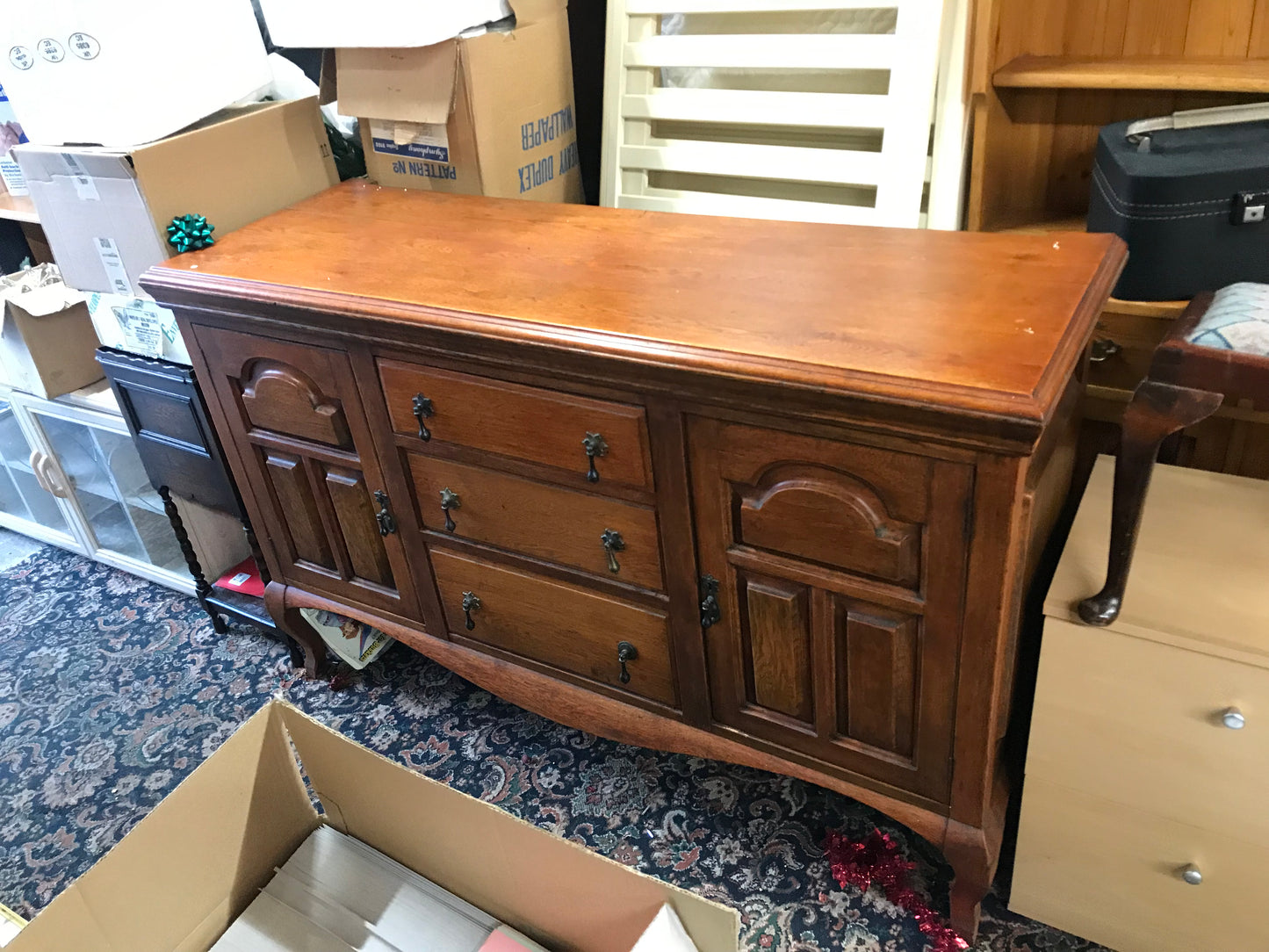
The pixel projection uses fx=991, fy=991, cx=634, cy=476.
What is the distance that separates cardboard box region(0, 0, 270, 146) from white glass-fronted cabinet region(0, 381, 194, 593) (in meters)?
0.67

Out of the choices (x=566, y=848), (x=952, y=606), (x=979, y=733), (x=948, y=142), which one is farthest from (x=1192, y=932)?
(x=948, y=142)

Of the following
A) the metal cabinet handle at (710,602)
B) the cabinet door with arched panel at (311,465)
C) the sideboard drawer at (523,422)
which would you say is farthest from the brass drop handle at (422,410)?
the metal cabinet handle at (710,602)

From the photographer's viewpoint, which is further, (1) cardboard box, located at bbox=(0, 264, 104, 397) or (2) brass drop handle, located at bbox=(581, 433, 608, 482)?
(1) cardboard box, located at bbox=(0, 264, 104, 397)

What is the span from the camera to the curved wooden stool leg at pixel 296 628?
1.84 metres

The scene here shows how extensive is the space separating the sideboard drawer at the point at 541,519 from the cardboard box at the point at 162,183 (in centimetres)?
61

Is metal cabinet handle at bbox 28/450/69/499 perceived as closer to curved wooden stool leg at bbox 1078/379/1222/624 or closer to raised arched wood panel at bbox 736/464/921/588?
raised arched wood panel at bbox 736/464/921/588

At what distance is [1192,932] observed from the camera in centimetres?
128

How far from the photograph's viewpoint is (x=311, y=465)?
5.23ft

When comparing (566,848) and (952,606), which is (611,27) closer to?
(952,606)

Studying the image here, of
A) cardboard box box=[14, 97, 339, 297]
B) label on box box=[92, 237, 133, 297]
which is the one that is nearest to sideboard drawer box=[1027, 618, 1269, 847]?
cardboard box box=[14, 97, 339, 297]

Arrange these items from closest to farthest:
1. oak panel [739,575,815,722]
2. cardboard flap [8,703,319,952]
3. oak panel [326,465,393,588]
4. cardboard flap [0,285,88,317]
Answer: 1. cardboard flap [8,703,319,952]
2. oak panel [739,575,815,722]
3. oak panel [326,465,393,588]
4. cardboard flap [0,285,88,317]

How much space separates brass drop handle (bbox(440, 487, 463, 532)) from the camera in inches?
56.9

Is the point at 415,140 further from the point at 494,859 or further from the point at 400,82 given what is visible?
the point at 494,859

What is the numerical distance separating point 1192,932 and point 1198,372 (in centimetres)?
75
